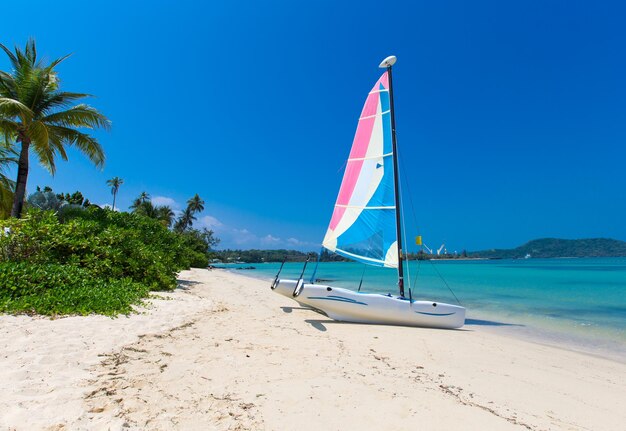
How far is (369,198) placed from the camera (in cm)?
1071

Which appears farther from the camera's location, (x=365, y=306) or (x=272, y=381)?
(x=365, y=306)

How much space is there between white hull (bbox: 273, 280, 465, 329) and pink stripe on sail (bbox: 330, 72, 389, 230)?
3053 mm

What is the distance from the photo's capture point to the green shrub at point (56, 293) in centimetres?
624

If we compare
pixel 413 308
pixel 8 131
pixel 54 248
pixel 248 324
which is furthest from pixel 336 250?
pixel 8 131

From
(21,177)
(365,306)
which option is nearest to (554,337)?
(365,306)

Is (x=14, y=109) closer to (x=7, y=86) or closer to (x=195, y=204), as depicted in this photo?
(x=7, y=86)

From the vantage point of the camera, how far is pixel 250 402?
3.49 meters

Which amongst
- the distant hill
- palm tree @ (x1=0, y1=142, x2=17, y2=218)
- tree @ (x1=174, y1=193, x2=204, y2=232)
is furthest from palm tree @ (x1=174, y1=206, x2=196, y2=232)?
the distant hill

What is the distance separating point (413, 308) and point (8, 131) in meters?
15.2

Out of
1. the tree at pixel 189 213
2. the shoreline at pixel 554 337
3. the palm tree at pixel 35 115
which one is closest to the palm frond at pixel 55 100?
the palm tree at pixel 35 115

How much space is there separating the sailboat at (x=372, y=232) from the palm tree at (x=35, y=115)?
10.2m

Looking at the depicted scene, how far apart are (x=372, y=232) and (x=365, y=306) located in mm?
2599

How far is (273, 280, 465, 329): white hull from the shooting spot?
883cm

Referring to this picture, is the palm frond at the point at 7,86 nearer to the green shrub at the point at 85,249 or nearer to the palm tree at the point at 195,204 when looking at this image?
the green shrub at the point at 85,249
